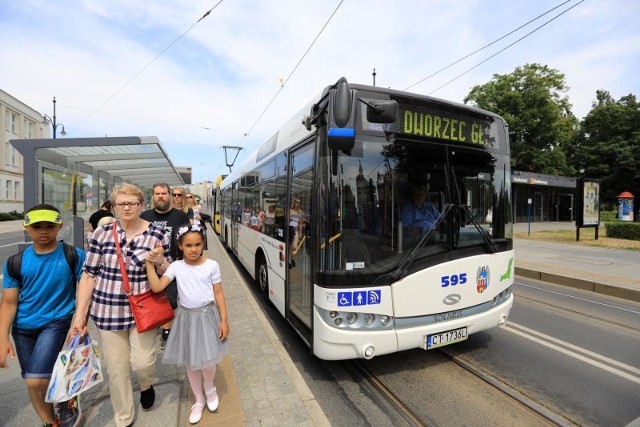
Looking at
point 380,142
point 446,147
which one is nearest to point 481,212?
point 446,147

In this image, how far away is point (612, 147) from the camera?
36.2 metres

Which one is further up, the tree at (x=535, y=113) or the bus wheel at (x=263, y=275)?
the tree at (x=535, y=113)

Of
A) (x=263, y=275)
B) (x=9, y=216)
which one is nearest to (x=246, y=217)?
(x=263, y=275)

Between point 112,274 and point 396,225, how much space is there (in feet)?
8.02

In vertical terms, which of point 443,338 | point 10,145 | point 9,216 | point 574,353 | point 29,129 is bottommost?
point 574,353

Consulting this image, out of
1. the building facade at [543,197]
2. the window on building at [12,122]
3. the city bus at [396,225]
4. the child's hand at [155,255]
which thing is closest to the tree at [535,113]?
the building facade at [543,197]

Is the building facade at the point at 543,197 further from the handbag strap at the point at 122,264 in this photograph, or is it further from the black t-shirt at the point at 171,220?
the handbag strap at the point at 122,264

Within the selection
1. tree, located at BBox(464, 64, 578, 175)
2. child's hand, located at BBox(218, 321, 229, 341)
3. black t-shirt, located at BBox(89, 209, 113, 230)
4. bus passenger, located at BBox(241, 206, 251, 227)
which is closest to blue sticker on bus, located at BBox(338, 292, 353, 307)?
child's hand, located at BBox(218, 321, 229, 341)

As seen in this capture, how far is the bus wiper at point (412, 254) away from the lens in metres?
3.23

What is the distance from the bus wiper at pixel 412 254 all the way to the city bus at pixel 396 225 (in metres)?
0.01

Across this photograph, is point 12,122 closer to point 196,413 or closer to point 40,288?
point 40,288

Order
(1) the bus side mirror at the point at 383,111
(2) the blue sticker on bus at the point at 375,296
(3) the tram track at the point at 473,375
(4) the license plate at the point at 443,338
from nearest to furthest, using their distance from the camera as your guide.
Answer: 1. (3) the tram track at the point at 473,375
2. (1) the bus side mirror at the point at 383,111
3. (2) the blue sticker on bus at the point at 375,296
4. (4) the license plate at the point at 443,338

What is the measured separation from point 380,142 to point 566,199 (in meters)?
37.0

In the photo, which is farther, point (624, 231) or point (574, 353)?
point (624, 231)
